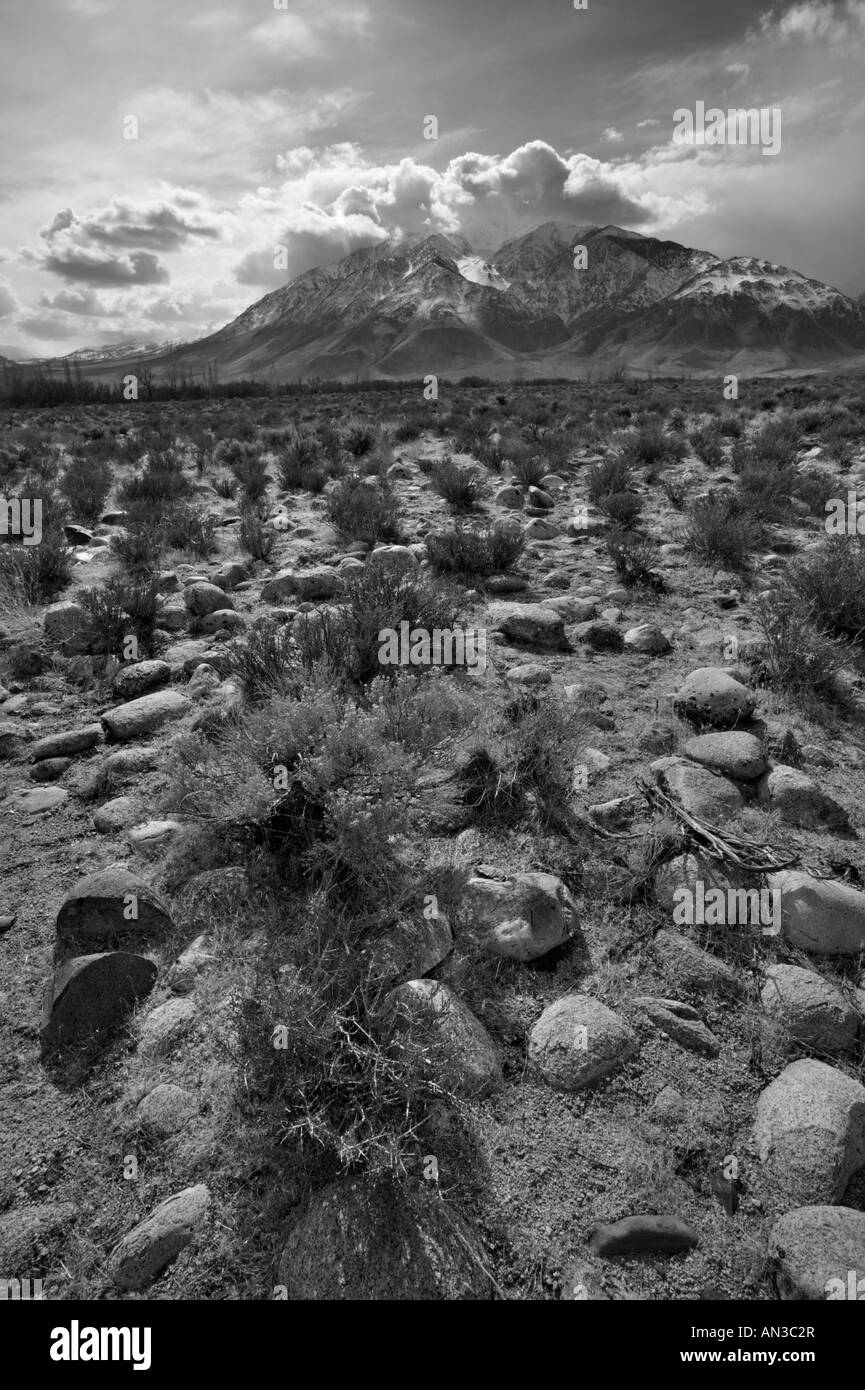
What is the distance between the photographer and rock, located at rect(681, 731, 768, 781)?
11.0 ft

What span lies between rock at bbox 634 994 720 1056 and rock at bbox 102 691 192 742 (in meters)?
3.00

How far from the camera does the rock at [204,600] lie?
5668mm

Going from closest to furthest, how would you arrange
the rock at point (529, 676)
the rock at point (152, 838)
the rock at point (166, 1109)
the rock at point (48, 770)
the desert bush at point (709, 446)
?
the rock at point (166, 1109)
the rock at point (152, 838)
the rock at point (48, 770)
the rock at point (529, 676)
the desert bush at point (709, 446)

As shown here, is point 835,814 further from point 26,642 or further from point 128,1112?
point 26,642

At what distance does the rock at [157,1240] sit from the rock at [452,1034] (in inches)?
27.7

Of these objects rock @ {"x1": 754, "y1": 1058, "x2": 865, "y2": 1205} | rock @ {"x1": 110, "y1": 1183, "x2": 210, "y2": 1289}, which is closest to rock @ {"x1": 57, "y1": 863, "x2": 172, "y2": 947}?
rock @ {"x1": 110, "y1": 1183, "x2": 210, "y2": 1289}

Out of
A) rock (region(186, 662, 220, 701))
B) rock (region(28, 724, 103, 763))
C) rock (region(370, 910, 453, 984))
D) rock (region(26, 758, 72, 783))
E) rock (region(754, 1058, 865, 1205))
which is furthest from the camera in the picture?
rock (region(186, 662, 220, 701))

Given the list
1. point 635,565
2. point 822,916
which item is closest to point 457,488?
point 635,565

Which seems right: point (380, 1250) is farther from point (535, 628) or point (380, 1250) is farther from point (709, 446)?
point (709, 446)

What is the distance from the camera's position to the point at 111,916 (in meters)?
2.56

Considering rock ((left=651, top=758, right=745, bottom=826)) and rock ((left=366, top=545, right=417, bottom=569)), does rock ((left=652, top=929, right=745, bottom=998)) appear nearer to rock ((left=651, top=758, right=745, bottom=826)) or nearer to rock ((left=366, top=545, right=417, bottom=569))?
rock ((left=651, top=758, right=745, bottom=826))

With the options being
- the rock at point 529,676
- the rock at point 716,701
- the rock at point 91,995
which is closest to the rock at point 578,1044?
the rock at point 91,995

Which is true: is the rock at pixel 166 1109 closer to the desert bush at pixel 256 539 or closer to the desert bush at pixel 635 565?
the desert bush at pixel 635 565
